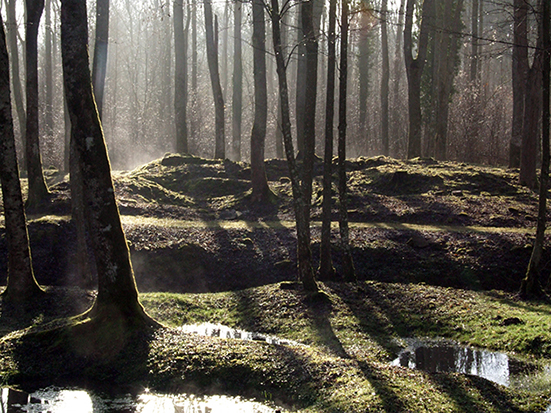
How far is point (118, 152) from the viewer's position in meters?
35.7

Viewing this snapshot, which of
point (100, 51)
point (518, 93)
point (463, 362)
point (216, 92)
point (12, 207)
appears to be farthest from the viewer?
point (216, 92)

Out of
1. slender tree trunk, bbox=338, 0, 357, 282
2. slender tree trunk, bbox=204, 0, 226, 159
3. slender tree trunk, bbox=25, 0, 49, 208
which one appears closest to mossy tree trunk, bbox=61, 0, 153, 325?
slender tree trunk, bbox=338, 0, 357, 282

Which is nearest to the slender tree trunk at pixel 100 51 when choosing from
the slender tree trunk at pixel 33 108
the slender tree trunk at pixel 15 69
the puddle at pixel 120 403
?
the slender tree trunk at pixel 33 108

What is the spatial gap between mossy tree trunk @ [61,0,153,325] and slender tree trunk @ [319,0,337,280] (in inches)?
180

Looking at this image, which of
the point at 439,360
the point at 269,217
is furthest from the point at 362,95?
the point at 439,360

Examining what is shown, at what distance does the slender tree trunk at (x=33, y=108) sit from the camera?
1275cm

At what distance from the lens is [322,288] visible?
396 inches

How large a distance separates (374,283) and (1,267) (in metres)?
7.78

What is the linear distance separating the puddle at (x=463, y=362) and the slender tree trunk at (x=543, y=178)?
8.50 feet

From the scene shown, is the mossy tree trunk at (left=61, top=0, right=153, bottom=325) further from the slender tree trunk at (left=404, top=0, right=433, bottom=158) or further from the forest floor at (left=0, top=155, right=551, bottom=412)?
the slender tree trunk at (left=404, top=0, right=433, bottom=158)

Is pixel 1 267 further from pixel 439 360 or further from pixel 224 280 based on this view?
pixel 439 360

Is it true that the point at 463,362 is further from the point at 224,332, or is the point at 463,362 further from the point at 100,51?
the point at 100,51

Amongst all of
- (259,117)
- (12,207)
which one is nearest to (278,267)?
(12,207)

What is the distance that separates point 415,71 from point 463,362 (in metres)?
15.6
